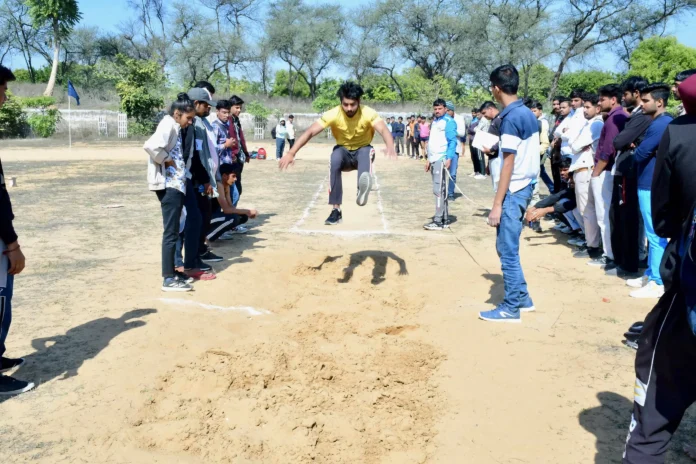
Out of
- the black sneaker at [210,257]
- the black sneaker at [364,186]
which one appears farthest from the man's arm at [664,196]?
the black sneaker at [210,257]

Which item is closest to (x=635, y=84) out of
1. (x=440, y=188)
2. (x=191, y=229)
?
(x=440, y=188)

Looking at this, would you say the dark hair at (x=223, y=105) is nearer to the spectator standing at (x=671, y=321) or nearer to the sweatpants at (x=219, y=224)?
the sweatpants at (x=219, y=224)

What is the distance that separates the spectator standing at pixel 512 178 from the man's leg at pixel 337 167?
2.28m

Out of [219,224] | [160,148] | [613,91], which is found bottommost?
[219,224]

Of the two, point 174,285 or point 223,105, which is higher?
point 223,105

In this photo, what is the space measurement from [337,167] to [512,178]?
98.1 inches

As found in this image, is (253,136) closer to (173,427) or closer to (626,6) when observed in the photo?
(626,6)

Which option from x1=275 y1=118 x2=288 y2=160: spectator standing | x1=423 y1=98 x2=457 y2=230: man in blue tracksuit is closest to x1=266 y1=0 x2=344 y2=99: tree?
x1=275 y1=118 x2=288 y2=160: spectator standing

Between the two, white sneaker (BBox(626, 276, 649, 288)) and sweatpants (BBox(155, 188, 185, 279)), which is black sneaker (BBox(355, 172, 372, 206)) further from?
white sneaker (BBox(626, 276, 649, 288))

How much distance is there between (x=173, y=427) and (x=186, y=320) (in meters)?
1.93

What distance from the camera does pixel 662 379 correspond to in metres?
2.73

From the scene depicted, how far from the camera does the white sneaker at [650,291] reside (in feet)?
20.4

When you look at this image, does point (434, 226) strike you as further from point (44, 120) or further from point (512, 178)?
point (44, 120)

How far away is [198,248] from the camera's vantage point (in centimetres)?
697
